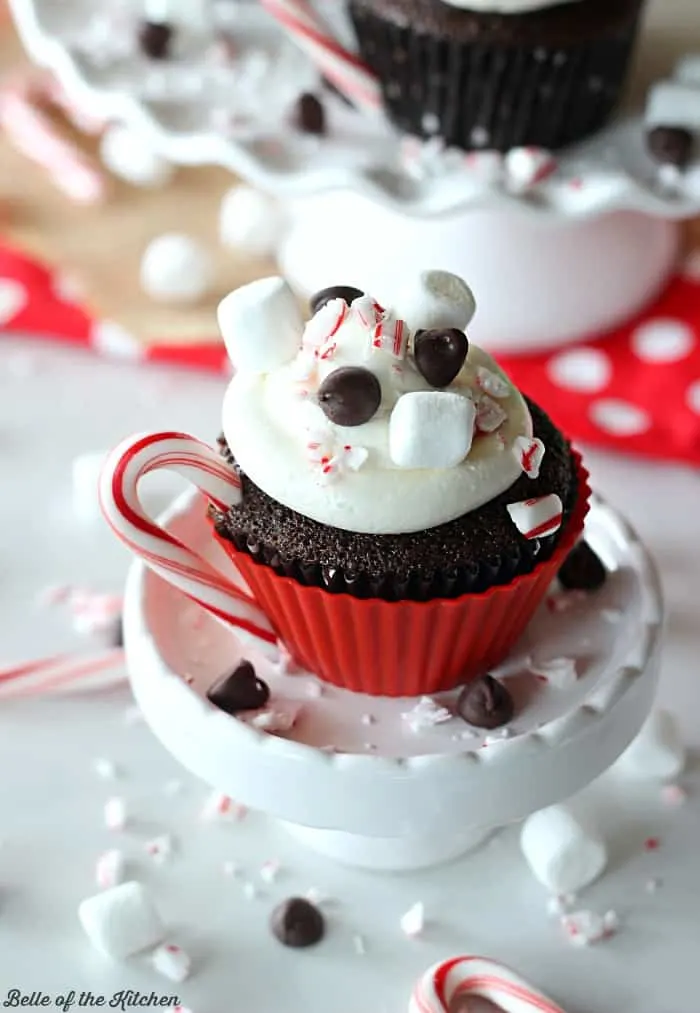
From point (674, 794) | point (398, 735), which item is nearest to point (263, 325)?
point (398, 735)

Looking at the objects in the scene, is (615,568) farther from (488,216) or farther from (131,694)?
(488,216)

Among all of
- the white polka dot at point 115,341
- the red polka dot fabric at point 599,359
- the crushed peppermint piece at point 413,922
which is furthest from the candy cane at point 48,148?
the crushed peppermint piece at point 413,922

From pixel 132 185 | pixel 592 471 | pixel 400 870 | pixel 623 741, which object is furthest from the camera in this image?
pixel 132 185

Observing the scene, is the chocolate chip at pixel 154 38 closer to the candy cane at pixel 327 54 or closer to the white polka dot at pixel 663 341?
the candy cane at pixel 327 54

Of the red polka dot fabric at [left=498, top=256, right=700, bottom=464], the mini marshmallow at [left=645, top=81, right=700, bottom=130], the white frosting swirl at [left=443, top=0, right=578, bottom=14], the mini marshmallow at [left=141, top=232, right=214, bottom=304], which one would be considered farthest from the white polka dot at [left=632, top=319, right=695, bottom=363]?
the mini marshmallow at [left=141, top=232, right=214, bottom=304]

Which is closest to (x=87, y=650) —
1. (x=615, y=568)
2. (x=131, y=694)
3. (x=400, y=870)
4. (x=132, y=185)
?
(x=131, y=694)

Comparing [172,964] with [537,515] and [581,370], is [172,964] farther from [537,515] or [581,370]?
[581,370]

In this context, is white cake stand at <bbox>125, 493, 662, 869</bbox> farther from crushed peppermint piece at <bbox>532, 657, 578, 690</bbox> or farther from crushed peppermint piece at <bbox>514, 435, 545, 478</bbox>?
crushed peppermint piece at <bbox>514, 435, 545, 478</bbox>
